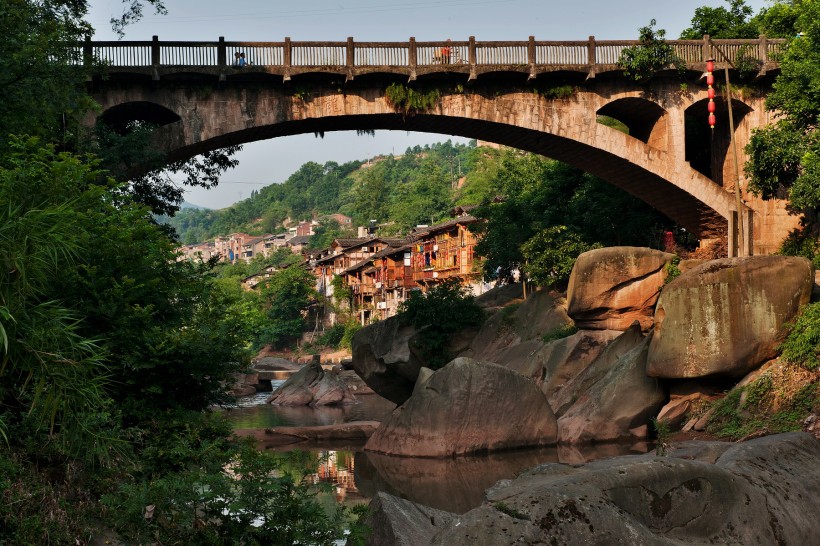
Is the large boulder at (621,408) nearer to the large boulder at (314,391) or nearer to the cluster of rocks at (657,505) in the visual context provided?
the cluster of rocks at (657,505)

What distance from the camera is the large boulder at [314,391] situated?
4678 cm

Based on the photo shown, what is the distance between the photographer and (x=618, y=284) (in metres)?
28.4

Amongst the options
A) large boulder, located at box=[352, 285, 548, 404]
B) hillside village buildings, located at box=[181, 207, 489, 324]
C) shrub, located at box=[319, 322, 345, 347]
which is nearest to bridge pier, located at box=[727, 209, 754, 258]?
large boulder, located at box=[352, 285, 548, 404]

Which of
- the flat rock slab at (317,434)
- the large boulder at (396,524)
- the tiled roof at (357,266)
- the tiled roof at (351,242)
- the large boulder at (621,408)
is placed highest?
the tiled roof at (351,242)

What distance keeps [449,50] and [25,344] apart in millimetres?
22400

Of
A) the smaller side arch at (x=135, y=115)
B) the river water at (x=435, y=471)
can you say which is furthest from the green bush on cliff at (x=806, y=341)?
the smaller side arch at (x=135, y=115)

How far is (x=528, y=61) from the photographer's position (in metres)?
30.3

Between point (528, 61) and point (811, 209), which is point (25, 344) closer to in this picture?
point (528, 61)

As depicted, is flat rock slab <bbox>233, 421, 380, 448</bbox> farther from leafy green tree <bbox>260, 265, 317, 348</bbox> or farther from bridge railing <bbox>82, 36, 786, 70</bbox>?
leafy green tree <bbox>260, 265, 317, 348</bbox>

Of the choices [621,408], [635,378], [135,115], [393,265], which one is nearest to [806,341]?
[635,378]

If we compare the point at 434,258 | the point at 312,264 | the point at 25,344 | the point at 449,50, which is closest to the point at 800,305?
the point at 449,50

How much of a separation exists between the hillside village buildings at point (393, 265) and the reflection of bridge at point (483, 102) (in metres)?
25.2

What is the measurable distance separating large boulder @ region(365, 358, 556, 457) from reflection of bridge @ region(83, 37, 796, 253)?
10114 mm

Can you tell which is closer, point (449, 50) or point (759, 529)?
point (759, 529)
